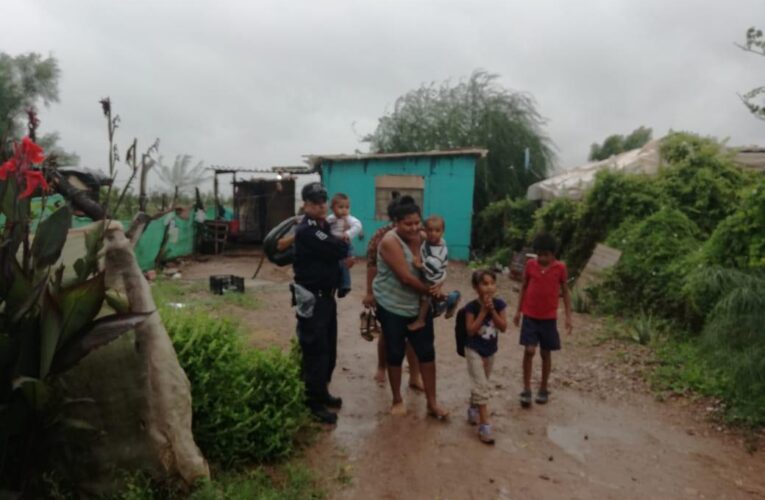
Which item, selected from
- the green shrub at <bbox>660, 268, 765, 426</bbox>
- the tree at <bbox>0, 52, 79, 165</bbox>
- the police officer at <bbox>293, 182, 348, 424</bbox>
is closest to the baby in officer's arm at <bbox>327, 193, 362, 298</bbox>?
the police officer at <bbox>293, 182, 348, 424</bbox>

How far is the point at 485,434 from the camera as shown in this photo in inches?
151

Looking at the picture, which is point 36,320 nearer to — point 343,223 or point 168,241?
point 343,223

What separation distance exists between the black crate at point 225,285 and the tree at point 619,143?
25.7 m

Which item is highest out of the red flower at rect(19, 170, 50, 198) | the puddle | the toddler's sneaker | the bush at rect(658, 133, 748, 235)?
the bush at rect(658, 133, 748, 235)

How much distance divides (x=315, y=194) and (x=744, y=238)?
186 inches

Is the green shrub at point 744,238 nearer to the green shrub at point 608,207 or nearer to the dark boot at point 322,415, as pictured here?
the green shrub at point 608,207

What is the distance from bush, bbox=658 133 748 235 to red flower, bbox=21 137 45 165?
9426 mm

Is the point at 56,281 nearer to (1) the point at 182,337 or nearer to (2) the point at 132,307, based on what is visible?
(2) the point at 132,307

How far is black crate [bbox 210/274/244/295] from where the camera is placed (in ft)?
30.6

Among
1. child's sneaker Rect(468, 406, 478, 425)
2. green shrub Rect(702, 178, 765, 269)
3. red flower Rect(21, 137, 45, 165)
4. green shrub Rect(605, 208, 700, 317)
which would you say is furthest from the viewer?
green shrub Rect(605, 208, 700, 317)

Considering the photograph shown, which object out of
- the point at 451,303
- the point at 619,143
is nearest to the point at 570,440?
the point at 451,303

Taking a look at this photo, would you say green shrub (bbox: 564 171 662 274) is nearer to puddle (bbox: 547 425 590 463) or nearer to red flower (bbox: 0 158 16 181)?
puddle (bbox: 547 425 590 463)

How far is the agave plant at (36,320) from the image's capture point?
2.21 m

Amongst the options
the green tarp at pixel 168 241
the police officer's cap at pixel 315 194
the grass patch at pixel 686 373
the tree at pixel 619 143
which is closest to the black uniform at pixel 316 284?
the police officer's cap at pixel 315 194
